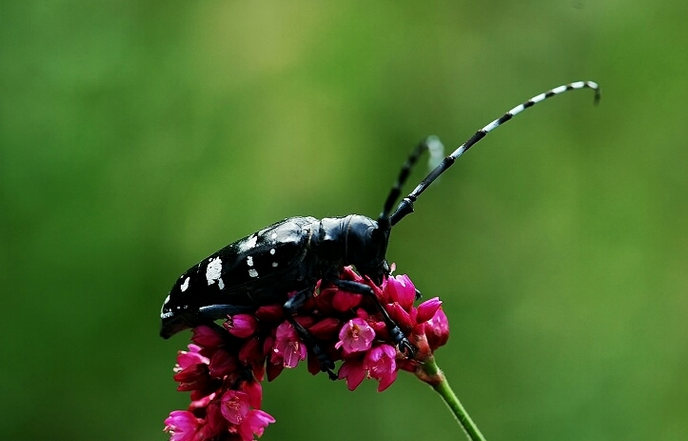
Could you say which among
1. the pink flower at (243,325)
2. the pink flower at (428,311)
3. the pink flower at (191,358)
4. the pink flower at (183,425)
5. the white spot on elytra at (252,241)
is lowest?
the pink flower at (183,425)

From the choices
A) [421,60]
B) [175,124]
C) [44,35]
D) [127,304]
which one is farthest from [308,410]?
[44,35]

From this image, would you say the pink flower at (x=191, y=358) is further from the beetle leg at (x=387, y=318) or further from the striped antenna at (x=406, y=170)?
the striped antenna at (x=406, y=170)

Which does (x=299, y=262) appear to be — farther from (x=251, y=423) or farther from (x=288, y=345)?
(x=251, y=423)

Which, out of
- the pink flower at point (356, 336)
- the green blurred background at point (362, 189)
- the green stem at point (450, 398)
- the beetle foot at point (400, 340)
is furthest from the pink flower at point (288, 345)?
the green blurred background at point (362, 189)

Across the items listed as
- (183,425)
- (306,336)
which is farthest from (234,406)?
(306,336)

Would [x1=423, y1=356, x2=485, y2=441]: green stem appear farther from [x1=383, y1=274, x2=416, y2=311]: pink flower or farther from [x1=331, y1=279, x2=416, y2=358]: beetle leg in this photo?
[x1=383, y1=274, x2=416, y2=311]: pink flower

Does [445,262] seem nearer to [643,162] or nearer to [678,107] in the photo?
[643,162]
